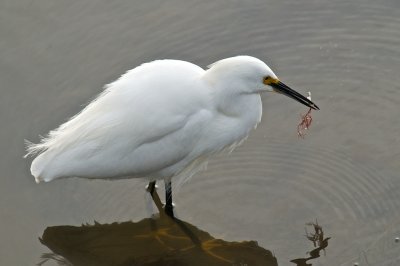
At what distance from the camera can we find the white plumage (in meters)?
5.18

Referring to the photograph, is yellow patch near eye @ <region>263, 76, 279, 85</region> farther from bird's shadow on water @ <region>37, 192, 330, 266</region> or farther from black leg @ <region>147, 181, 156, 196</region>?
black leg @ <region>147, 181, 156, 196</region>

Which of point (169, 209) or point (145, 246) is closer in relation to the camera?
point (145, 246)

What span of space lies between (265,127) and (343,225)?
108cm

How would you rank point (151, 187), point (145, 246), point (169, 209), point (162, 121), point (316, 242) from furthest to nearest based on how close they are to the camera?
point (151, 187) < point (169, 209) < point (145, 246) < point (316, 242) < point (162, 121)

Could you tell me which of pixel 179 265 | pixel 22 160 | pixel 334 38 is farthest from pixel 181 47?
pixel 179 265

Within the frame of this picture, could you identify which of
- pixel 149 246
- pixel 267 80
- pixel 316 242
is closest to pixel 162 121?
pixel 267 80

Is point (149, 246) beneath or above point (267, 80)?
beneath

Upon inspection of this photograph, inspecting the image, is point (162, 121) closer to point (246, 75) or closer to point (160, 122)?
point (160, 122)

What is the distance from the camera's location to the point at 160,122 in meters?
5.15

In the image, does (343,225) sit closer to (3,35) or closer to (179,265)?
(179,265)

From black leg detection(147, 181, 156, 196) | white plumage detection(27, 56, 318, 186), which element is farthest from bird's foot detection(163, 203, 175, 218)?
white plumage detection(27, 56, 318, 186)

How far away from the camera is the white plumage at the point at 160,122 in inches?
204

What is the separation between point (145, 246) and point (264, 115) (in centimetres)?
137

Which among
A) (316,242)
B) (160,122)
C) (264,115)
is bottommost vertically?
(316,242)
